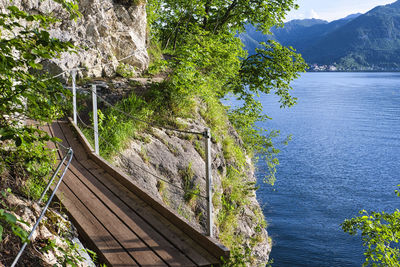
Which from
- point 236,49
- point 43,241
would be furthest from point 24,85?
point 236,49

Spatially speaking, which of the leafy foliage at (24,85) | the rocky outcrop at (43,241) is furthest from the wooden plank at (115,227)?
the leafy foliage at (24,85)

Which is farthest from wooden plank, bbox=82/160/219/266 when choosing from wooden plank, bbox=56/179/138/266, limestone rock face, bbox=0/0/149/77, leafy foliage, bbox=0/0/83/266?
limestone rock face, bbox=0/0/149/77

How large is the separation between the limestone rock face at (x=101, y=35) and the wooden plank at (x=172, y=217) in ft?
18.6

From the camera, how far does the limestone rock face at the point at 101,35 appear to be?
34.9ft

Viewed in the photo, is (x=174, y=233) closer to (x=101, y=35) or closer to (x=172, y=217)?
(x=172, y=217)

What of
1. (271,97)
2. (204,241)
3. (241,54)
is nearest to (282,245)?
(241,54)

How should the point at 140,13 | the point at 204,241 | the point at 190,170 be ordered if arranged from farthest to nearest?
the point at 140,13 < the point at 190,170 < the point at 204,241

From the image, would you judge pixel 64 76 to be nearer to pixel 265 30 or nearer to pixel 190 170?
pixel 190 170

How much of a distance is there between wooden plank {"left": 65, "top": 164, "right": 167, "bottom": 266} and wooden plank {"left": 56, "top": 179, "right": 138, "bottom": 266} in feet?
0.22

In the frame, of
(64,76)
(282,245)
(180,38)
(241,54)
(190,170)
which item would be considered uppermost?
(180,38)

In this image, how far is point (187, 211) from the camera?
712 centimetres

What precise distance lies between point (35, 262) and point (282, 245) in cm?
2026

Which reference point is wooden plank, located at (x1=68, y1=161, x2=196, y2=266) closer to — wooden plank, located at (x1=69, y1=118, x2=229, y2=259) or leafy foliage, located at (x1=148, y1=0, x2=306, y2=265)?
wooden plank, located at (x1=69, y1=118, x2=229, y2=259)

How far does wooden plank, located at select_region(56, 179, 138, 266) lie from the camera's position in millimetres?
3615
